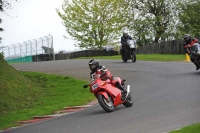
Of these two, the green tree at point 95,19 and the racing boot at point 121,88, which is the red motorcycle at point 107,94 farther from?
the green tree at point 95,19

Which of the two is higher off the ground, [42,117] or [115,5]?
[115,5]

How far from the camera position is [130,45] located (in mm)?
32281

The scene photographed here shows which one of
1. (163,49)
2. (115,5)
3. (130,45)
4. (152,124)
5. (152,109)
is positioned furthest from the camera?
(115,5)

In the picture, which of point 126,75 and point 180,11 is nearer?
point 126,75

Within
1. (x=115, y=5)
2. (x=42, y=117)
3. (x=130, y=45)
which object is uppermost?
(x=115, y=5)

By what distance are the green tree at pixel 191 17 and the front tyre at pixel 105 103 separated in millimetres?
50906

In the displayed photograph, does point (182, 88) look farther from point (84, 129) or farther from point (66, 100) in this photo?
point (84, 129)

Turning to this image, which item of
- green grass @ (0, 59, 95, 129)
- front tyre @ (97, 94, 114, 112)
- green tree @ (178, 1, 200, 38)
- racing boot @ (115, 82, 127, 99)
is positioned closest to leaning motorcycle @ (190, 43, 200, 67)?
green grass @ (0, 59, 95, 129)

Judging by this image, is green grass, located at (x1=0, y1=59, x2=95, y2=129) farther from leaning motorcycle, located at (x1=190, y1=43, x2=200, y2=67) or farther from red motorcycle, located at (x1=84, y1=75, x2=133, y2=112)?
leaning motorcycle, located at (x1=190, y1=43, x2=200, y2=67)

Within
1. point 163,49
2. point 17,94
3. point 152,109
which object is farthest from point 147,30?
point 152,109

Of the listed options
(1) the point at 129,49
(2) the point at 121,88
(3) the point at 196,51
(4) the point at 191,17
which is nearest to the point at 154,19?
(4) the point at 191,17

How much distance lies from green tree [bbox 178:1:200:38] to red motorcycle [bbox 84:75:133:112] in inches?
1988

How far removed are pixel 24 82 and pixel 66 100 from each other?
13.4ft

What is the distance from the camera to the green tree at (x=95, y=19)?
241ft
